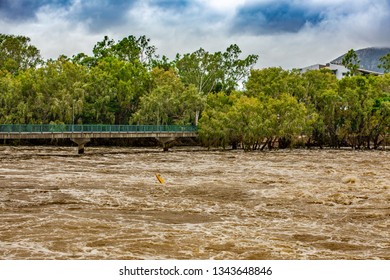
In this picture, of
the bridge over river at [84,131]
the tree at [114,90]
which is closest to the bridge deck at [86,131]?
the bridge over river at [84,131]

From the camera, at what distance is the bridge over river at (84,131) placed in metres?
49.1

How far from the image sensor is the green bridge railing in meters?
49.2

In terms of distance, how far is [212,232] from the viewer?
16328mm

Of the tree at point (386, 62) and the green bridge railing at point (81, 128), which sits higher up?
the tree at point (386, 62)

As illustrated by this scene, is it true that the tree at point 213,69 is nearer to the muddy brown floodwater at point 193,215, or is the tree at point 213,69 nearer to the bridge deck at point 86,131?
the bridge deck at point 86,131

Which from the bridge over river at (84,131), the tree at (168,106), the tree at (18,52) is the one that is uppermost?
the tree at (18,52)

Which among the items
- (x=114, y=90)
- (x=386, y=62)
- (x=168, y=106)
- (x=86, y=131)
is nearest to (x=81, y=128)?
(x=86, y=131)

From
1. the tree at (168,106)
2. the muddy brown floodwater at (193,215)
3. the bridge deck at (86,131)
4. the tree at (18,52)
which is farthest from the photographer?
the tree at (18,52)

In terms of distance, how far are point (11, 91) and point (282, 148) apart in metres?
37.1

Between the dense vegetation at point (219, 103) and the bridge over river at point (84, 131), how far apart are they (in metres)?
4.02

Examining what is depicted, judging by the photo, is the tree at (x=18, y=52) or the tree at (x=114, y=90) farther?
the tree at (x=18, y=52)

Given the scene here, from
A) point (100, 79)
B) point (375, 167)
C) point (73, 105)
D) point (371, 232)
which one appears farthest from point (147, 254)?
point (100, 79)

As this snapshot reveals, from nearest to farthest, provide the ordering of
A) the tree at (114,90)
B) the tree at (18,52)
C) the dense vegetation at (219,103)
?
the dense vegetation at (219,103)
the tree at (114,90)
the tree at (18,52)

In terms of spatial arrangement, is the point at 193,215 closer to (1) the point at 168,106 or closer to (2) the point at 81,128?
(2) the point at 81,128
